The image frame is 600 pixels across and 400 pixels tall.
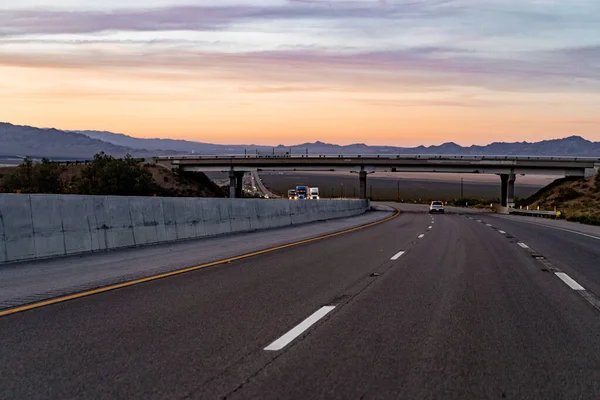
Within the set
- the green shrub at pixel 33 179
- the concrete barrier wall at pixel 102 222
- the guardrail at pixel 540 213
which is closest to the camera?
the concrete barrier wall at pixel 102 222

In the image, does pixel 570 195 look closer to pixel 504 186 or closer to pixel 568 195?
pixel 568 195

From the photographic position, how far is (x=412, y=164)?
94812 mm

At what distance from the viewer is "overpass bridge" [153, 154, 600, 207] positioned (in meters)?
92.4

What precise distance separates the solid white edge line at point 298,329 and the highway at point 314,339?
0.01 m

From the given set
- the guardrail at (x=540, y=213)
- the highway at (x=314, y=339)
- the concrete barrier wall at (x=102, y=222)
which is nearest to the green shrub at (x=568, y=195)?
the guardrail at (x=540, y=213)

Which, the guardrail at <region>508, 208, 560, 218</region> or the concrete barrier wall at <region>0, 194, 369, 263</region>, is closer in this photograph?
the concrete barrier wall at <region>0, 194, 369, 263</region>

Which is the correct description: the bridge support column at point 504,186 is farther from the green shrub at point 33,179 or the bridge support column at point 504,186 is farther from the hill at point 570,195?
the green shrub at point 33,179

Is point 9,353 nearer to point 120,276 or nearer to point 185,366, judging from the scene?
point 185,366

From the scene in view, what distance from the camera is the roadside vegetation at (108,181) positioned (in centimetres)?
10506

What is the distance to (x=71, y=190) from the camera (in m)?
112

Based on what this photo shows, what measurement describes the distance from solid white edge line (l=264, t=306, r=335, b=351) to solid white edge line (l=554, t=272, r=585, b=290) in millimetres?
4651

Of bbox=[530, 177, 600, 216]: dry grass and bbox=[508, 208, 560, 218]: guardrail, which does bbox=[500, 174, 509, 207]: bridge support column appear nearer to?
bbox=[530, 177, 600, 216]: dry grass

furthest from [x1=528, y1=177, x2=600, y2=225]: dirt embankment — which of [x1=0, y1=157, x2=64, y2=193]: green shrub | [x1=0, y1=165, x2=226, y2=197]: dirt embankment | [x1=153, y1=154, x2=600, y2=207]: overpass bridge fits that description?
[x1=0, y1=157, x2=64, y2=193]: green shrub

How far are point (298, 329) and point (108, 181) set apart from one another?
102375 millimetres
